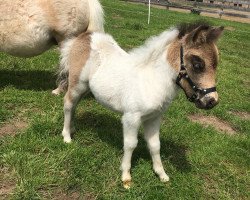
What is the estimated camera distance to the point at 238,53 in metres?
12.3

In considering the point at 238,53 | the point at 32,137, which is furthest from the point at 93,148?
the point at 238,53

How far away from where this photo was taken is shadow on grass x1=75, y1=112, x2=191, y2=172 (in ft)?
15.0

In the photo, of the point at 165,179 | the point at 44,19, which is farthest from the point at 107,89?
the point at 44,19

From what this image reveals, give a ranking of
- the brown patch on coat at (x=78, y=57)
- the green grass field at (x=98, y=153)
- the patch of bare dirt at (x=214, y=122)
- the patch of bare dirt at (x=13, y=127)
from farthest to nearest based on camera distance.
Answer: the patch of bare dirt at (x=214, y=122)
the patch of bare dirt at (x=13, y=127)
the brown patch on coat at (x=78, y=57)
the green grass field at (x=98, y=153)

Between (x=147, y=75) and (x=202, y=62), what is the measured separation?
2.09 ft

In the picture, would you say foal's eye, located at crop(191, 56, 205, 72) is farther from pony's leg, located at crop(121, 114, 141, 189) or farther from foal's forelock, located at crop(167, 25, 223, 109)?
pony's leg, located at crop(121, 114, 141, 189)

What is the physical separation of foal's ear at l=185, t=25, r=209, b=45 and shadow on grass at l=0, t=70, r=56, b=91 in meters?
3.58

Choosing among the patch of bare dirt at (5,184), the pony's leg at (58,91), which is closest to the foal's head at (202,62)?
the patch of bare dirt at (5,184)

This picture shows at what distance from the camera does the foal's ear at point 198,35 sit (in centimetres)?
335

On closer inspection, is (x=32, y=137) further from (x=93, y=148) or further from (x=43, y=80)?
(x=43, y=80)

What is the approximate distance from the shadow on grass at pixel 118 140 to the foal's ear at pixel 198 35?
5.77ft

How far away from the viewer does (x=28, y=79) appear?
21.6 feet

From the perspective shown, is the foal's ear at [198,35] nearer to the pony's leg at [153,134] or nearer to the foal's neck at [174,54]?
the foal's neck at [174,54]

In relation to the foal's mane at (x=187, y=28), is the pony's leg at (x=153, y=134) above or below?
below
